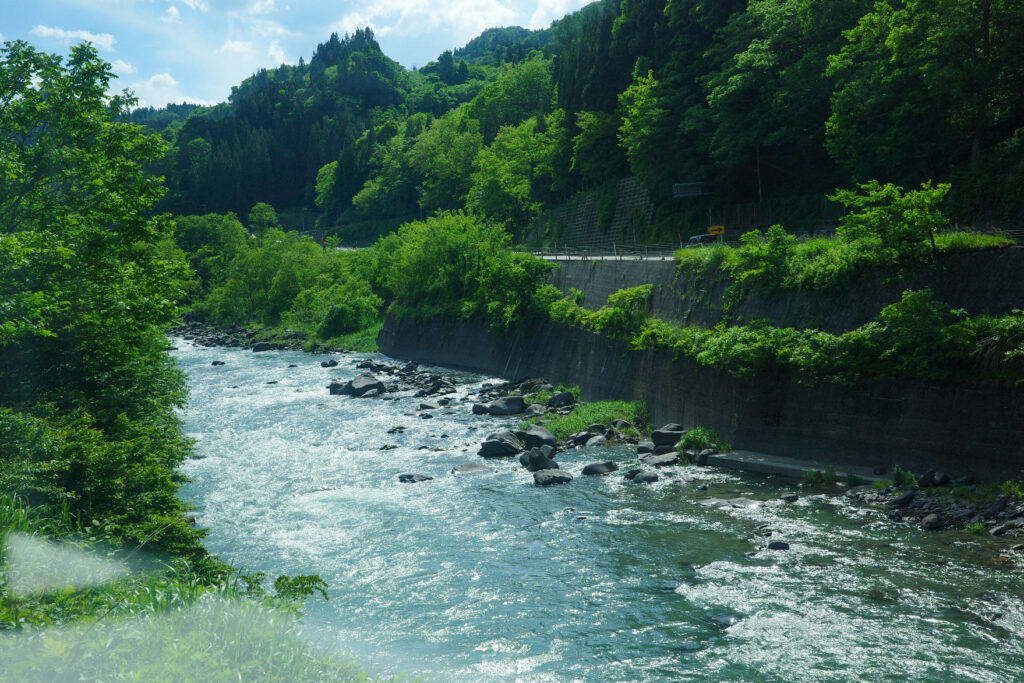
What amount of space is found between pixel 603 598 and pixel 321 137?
496ft

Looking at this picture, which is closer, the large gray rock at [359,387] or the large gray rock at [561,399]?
the large gray rock at [561,399]

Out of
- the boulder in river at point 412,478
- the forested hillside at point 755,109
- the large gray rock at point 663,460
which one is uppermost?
the forested hillside at point 755,109

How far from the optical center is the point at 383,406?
35594 millimetres

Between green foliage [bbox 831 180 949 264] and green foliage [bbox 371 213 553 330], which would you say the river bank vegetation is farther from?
green foliage [bbox 371 213 553 330]

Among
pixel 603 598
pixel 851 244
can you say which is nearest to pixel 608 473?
pixel 603 598

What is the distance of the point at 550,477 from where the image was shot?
21672 mm

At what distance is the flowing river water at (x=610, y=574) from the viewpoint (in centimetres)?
1185

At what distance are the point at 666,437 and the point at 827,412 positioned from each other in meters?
5.21

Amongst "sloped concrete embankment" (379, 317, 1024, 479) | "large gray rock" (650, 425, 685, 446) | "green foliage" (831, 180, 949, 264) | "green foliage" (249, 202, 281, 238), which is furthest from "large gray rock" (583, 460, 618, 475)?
"green foliage" (249, 202, 281, 238)

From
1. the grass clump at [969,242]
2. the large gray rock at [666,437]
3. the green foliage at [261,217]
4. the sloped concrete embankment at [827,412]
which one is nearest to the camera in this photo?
the sloped concrete embankment at [827,412]

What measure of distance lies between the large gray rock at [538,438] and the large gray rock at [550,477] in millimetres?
3019

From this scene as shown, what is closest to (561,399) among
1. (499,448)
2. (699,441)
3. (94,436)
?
(499,448)

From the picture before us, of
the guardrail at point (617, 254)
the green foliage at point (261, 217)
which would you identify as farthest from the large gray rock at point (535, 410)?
the green foliage at point (261, 217)

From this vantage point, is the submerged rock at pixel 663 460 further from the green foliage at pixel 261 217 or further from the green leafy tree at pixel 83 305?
the green foliage at pixel 261 217
